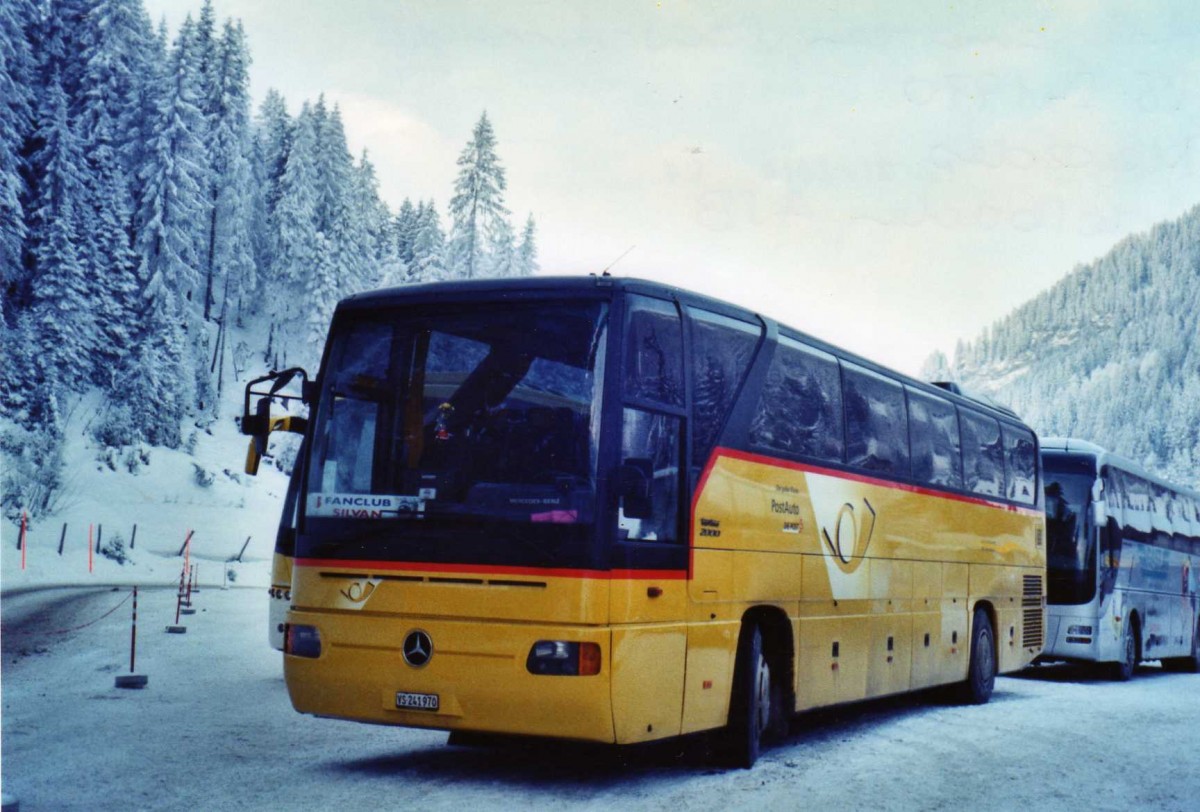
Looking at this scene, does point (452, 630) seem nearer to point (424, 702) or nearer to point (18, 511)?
point (424, 702)

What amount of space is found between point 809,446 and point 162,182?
183ft

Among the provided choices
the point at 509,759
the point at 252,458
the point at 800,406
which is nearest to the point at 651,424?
the point at 800,406

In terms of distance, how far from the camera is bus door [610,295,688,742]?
340 inches

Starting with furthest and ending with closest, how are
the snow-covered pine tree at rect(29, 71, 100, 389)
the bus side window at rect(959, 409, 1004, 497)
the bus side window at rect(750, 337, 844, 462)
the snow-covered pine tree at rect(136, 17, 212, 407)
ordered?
the snow-covered pine tree at rect(136, 17, 212, 407), the snow-covered pine tree at rect(29, 71, 100, 389), the bus side window at rect(959, 409, 1004, 497), the bus side window at rect(750, 337, 844, 462)

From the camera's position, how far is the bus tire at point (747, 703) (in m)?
10.1

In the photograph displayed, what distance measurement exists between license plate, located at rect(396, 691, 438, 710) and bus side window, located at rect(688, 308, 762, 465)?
8.47 ft

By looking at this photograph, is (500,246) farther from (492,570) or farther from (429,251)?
(492,570)

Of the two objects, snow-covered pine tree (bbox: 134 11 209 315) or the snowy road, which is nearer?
the snowy road

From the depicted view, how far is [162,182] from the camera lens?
202 feet

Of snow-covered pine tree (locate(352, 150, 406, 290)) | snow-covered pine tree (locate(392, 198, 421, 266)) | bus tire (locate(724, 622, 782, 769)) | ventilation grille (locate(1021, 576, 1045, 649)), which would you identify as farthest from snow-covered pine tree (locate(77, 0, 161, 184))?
bus tire (locate(724, 622, 782, 769))

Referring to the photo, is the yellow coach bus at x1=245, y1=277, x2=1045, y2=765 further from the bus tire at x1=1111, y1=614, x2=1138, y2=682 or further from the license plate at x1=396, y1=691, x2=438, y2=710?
the bus tire at x1=1111, y1=614, x2=1138, y2=682

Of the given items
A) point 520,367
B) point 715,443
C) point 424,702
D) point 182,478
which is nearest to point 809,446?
point 715,443

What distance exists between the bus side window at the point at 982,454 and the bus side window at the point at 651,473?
852cm

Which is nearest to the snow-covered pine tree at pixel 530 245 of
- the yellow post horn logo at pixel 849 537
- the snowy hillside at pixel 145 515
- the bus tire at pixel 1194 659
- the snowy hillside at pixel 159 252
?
the snowy hillside at pixel 159 252
